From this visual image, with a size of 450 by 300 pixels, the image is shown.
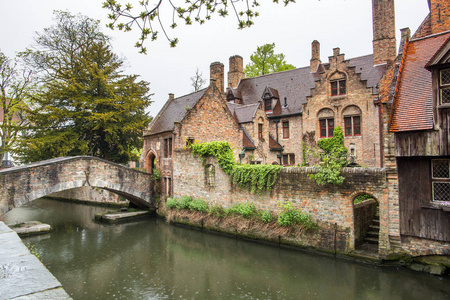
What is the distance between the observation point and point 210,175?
15789 millimetres

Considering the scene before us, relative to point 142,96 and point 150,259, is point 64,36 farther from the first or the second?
point 150,259

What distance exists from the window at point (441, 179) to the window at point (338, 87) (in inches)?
500

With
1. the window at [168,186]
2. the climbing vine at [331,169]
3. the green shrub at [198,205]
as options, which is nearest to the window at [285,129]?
the window at [168,186]

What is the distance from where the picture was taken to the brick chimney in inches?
521

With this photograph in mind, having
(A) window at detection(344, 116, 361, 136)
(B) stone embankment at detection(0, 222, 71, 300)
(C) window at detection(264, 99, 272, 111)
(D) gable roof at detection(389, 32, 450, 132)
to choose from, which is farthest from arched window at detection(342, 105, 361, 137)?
(B) stone embankment at detection(0, 222, 71, 300)

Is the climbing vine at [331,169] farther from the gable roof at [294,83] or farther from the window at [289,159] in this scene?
the window at [289,159]

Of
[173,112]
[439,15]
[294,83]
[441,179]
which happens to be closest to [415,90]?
[441,179]

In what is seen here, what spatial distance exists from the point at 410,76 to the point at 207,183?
404 inches

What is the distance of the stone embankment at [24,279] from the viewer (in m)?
1.97

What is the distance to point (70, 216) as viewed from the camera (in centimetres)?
2083

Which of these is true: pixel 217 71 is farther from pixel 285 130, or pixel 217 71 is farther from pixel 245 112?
pixel 285 130

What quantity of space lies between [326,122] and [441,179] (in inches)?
520

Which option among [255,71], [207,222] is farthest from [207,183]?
[255,71]

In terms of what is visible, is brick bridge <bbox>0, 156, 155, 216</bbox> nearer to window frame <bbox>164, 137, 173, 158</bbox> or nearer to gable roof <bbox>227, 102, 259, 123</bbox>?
window frame <bbox>164, 137, 173, 158</bbox>
